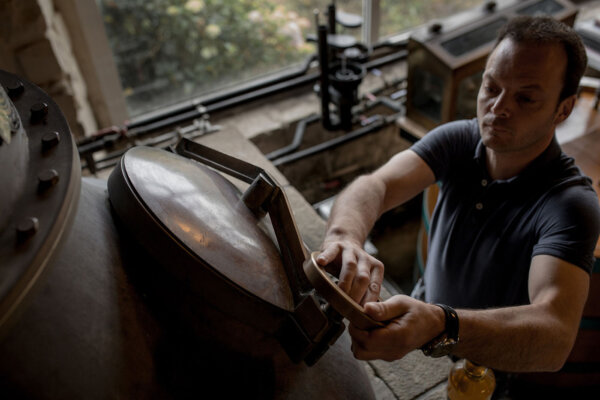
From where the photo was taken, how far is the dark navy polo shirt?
1368mm

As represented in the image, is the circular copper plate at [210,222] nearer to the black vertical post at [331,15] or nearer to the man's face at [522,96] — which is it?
the man's face at [522,96]

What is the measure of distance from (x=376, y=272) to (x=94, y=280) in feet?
1.89

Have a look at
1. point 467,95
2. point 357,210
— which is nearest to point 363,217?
point 357,210

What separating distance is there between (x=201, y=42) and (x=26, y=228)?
2.81 m

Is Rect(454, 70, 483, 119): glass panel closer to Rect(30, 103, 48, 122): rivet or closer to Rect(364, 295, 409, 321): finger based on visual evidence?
A: Rect(364, 295, 409, 321): finger

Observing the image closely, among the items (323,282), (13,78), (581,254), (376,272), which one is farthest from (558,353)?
(13,78)

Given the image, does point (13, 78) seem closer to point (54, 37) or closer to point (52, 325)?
point (52, 325)

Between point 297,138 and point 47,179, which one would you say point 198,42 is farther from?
point 47,179

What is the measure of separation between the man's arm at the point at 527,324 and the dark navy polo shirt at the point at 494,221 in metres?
0.06

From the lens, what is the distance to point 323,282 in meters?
0.79

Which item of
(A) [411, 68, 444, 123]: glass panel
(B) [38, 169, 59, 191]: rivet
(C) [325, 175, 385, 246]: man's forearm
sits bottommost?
(A) [411, 68, 444, 123]: glass panel

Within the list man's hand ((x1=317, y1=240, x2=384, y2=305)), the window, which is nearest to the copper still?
man's hand ((x1=317, y1=240, x2=384, y2=305))

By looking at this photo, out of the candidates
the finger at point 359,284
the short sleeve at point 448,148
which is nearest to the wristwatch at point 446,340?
the finger at point 359,284

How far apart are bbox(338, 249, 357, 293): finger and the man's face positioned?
0.77 meters
